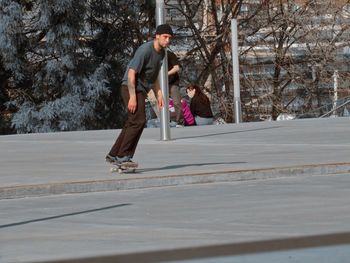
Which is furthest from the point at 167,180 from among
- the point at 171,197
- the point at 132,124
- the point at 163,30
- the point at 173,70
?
the point at 173,70

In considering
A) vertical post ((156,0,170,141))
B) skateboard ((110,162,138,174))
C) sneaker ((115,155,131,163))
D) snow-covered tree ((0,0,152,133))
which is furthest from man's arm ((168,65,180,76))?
snow-covered tree ((0,0,152,133))

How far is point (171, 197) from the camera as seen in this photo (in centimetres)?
883

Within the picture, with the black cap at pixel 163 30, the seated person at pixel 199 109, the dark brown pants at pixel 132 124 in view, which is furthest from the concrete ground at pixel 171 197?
the seated person at pixel 199 109

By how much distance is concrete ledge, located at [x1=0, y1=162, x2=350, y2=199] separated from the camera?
9227 millimetres

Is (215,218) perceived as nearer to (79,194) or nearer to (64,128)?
(79,194)

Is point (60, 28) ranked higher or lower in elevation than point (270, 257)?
higher

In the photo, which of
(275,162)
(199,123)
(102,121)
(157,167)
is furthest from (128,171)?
(102,121)

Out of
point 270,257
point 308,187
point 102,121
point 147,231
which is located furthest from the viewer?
point 102,121

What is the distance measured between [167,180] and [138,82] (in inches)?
45.8

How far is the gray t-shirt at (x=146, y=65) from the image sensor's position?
9820 millimetres

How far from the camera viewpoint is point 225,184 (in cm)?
988

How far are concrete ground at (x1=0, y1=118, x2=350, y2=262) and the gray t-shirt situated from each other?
107 centimetres

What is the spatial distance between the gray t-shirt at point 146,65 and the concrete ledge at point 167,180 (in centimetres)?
109

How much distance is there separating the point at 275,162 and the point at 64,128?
62.2 feet
